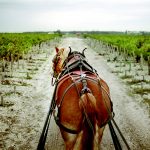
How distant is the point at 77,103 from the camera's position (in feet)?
13.2

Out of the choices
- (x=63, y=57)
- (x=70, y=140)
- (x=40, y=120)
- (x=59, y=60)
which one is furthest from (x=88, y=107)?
(x=40, y=120)

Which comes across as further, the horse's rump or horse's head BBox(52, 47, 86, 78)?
horse's head BBox(52, 47, 86, 78)

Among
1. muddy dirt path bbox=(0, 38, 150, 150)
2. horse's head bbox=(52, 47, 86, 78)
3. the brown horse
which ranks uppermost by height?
horse's head bbox=(52, 47, 86, 78)

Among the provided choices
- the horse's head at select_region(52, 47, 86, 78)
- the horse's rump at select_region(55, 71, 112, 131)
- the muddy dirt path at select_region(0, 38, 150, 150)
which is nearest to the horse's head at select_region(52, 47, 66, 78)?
the horse's head at select_region(52, 47, 86, 78)

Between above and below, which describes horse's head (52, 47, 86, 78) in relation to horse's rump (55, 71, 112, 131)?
above

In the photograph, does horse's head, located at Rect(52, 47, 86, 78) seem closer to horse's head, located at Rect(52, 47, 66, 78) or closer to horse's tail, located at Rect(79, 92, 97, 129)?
horse's head, located at Rect(52, 47, 66, 78)

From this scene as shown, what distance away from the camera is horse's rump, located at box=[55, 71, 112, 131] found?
396 cm

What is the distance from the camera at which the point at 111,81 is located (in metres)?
13.2

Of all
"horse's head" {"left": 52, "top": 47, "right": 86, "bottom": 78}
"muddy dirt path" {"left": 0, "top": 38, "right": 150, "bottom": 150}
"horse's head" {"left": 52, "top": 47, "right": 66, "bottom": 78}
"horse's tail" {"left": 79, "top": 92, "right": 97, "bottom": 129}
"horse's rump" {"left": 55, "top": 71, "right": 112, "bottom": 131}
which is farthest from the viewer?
"horse's head" {"left": 52, "top": 47, "right": 66, "bottom": 78}

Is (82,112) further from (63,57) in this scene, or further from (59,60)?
(59,60)

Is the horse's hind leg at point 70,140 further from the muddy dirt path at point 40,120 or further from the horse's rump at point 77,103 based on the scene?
the muddy dirt path at point 40,120

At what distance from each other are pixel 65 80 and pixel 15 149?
2.18 m

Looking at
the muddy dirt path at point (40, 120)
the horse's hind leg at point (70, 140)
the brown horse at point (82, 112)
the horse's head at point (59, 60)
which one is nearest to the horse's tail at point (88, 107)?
the brown horse at point (82, 112)

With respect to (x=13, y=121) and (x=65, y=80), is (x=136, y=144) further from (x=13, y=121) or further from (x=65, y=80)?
(x=13, y=121)
